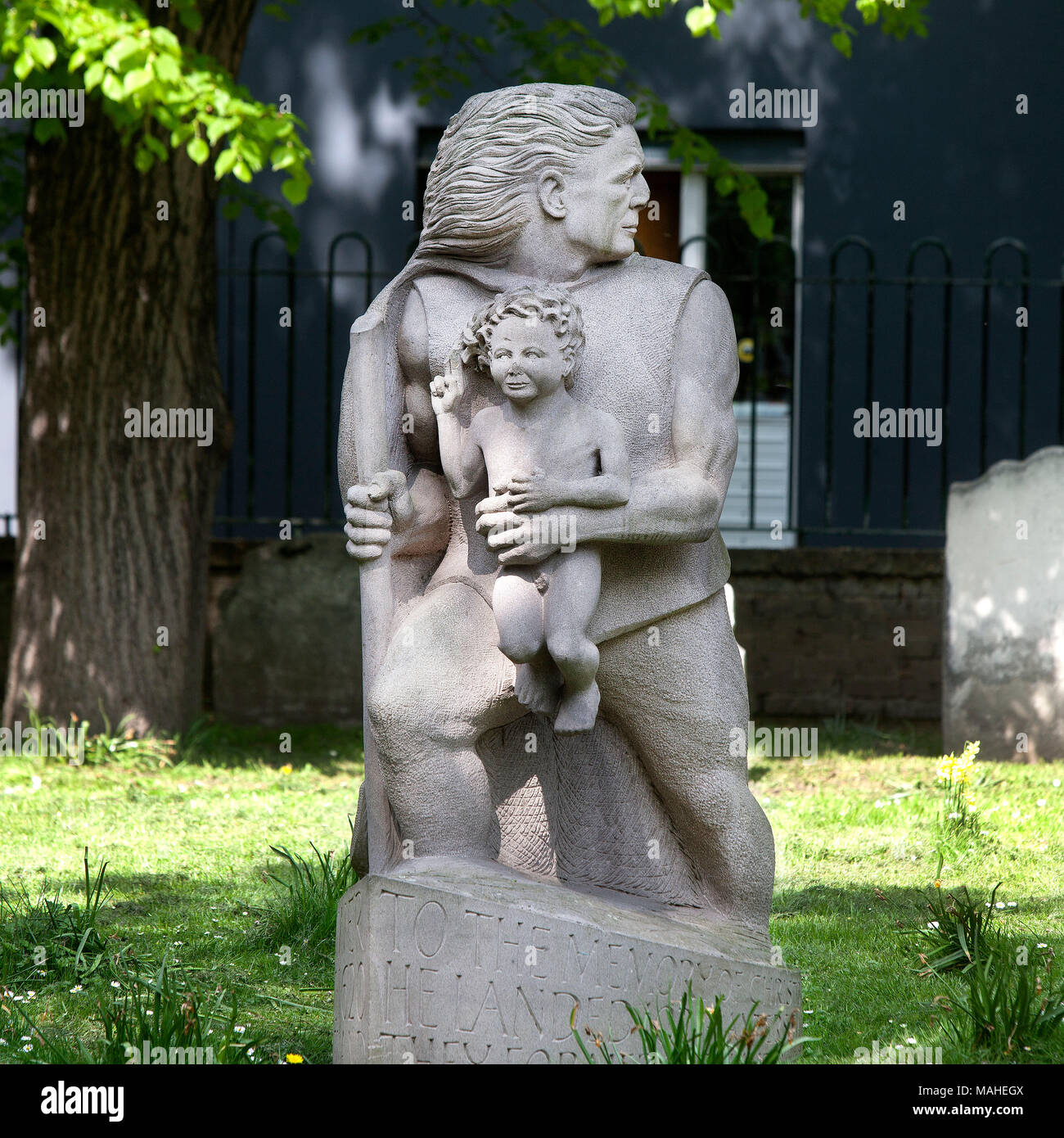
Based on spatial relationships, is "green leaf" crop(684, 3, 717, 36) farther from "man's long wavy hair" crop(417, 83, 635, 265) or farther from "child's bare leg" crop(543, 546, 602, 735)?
"child's bare leg" crop(543, 546, 602, 735)

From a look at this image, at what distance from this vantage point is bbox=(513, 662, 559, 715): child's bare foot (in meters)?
3.31

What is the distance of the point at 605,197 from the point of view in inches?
138

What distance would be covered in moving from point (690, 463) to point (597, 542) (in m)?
0.29

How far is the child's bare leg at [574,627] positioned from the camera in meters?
3.20

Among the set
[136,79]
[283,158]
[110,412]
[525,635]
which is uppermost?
[136,79]

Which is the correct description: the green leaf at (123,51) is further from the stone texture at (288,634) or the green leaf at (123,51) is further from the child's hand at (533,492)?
the stone texture at (288,634)

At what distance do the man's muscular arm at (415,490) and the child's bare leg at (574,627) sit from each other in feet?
1.41

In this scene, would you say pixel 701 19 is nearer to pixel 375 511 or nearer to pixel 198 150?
pixel 198 150

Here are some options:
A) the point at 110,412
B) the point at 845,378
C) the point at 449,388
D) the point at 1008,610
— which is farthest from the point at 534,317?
the point at 845,378

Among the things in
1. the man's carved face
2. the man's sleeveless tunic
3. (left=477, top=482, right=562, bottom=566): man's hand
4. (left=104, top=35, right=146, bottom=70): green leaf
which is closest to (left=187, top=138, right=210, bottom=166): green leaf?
(left=104, top=35, right=146, bottom=70): green leaf

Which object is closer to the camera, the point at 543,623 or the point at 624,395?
the point at 543,623

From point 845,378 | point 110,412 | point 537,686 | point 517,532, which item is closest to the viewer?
point 517,532

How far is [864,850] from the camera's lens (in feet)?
18.9

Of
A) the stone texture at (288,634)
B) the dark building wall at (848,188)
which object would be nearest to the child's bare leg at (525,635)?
the stone texture at (288,634)
